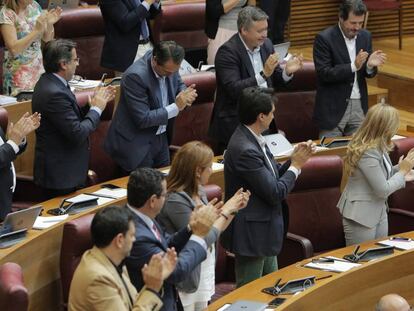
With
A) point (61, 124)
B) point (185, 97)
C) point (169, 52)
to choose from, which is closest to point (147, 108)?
point (185, 97)

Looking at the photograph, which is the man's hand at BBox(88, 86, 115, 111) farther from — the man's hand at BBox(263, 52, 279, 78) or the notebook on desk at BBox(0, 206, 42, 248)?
the man's hand at BBox(263, 52, 279, 78)

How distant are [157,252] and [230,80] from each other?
6.42ft

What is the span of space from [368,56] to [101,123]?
4.73 ft

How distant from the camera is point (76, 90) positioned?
5.58 m

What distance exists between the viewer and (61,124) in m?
4.41

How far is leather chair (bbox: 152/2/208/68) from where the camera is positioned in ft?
22.6

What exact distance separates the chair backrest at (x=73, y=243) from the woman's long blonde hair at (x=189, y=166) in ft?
1.62

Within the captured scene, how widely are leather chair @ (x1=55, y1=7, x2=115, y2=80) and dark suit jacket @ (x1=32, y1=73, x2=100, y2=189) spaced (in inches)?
78.0

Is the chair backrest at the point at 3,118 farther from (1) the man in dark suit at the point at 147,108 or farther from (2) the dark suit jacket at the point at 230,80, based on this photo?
(2) the dark suit jacket at the point at 230,80

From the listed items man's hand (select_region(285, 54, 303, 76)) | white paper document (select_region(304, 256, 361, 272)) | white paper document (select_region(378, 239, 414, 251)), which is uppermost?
man's hand (select_region(285, 54, 303, 76))

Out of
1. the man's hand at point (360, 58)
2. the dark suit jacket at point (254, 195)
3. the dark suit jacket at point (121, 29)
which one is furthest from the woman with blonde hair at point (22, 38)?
the dark suit jacket at point (254, 195)

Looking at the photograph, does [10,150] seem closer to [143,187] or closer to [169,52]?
[169,52]

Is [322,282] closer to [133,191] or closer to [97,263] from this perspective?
[133,191]

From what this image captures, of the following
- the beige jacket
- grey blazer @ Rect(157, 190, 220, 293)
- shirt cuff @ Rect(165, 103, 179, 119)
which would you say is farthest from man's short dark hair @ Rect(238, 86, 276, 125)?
the beige jacket
